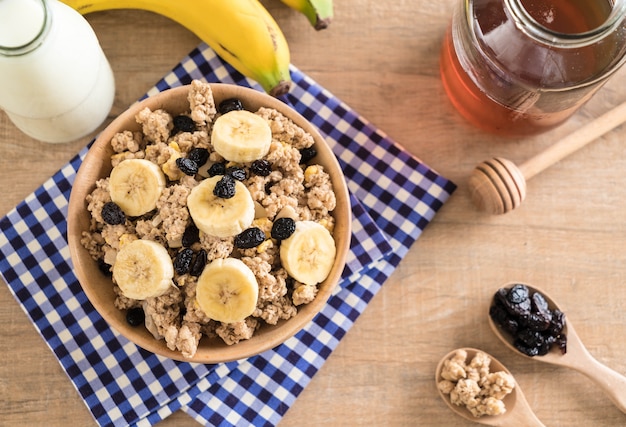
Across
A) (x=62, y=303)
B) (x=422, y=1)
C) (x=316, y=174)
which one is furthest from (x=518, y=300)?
(x=62, y=303)

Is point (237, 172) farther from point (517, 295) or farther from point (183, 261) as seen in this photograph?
point (517, 295)

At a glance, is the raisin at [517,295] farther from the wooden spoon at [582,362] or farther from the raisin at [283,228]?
the raisin at [283,228]

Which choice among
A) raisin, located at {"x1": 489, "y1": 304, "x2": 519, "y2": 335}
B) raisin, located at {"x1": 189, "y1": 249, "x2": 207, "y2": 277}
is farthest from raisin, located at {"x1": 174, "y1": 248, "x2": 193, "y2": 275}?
raisin, located at {"x1": 489, "y1": 304, "x2": 519, "y2": 335}

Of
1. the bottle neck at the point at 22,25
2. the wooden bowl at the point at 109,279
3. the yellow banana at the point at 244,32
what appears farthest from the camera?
the yellow banana at the point at 244,32

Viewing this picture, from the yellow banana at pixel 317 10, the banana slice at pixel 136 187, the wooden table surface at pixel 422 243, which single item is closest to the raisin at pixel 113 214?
the banana slice at pixel 136 187

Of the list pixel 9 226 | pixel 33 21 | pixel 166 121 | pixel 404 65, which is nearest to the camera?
pixel 33 21

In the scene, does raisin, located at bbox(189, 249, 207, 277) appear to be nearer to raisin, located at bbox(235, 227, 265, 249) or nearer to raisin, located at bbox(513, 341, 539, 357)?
raisin, located at bbox(235, 227, 265, 249)

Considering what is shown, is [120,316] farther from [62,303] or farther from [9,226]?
[9,226]

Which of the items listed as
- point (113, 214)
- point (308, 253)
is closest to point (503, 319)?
point (308, 253)
